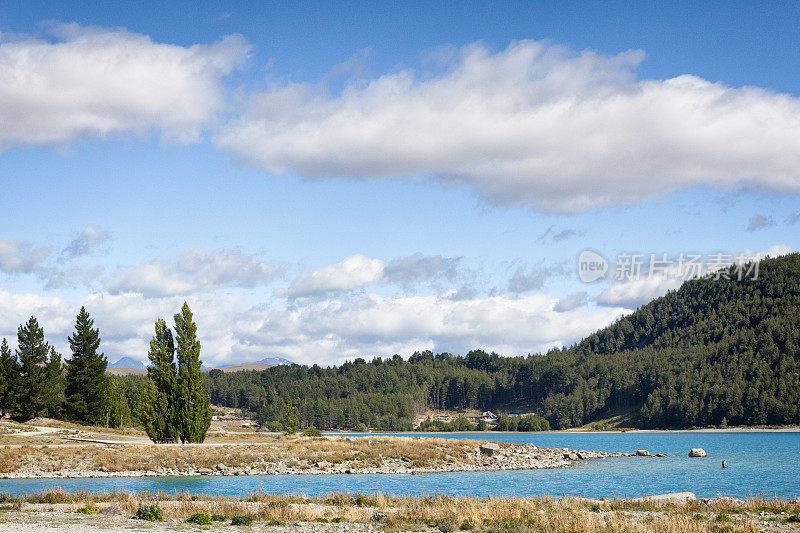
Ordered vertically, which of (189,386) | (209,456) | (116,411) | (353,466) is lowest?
(353,466)

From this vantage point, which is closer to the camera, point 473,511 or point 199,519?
point 199,519

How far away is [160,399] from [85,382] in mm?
30441

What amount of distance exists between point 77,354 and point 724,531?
8922 cm

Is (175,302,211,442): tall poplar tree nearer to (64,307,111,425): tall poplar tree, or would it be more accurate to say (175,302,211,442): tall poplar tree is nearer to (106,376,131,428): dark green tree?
(64,307,111,425): tall poplar tree

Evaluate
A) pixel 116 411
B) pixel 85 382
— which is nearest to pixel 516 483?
pixel 85 382

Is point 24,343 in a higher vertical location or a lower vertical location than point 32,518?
higher

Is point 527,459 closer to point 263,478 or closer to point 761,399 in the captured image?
point 263,478

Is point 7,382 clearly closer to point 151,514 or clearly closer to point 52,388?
point 52,388

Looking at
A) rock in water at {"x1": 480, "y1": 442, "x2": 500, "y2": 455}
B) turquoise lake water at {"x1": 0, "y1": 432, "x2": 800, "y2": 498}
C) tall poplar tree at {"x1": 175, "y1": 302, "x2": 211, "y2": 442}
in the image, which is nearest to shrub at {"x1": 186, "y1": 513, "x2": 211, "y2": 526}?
turquoise lake water at {"x1": 0, "y1": 432, "x2": 800, "y2": 498}

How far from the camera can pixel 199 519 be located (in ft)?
84.0

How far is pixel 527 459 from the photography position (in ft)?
236

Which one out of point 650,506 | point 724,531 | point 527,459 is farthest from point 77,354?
point 724,531

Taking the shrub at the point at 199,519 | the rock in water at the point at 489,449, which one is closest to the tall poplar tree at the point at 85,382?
the rock in water at the point at 489,449

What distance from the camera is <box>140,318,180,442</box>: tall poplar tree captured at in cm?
6712
